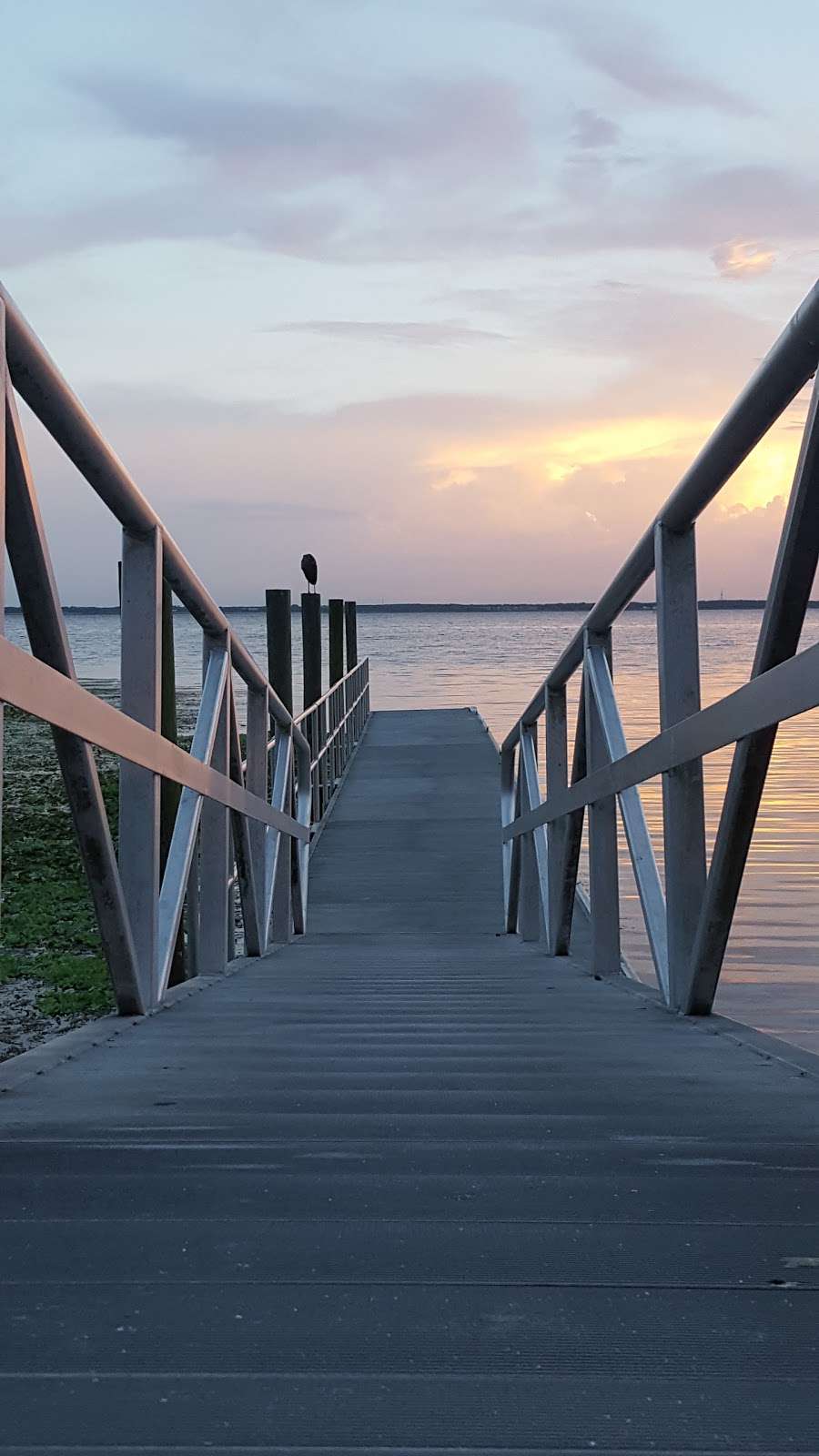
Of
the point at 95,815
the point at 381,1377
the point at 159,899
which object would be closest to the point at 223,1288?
the point at 381,1377

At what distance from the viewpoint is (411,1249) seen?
1.48 metres

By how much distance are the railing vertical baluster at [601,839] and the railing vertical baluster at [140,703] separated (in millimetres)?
1394

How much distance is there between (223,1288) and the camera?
1.36 meters

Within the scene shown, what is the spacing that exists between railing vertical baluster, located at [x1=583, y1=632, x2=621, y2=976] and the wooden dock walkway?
4.40 feet

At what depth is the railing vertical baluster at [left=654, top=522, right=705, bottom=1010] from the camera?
10.2 feet

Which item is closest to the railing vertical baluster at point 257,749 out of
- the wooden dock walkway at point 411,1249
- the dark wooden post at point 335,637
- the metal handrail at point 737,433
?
the metal handrail at point 737,433

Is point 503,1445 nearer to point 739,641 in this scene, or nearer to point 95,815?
point 95,815

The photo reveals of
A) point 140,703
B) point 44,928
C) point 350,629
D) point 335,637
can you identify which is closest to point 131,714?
point 140,703

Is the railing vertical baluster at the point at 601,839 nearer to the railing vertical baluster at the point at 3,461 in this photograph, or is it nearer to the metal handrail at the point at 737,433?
the metal handrail at the point at 737,433

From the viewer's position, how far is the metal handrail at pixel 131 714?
2205 millimetres

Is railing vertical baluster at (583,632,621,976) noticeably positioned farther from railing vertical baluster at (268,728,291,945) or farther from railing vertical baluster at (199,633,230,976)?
railing vertical baluster at (268,728,291,945)

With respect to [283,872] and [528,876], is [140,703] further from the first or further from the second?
[528,876]

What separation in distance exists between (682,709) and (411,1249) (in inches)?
74.1

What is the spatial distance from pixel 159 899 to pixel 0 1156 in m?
1.73
